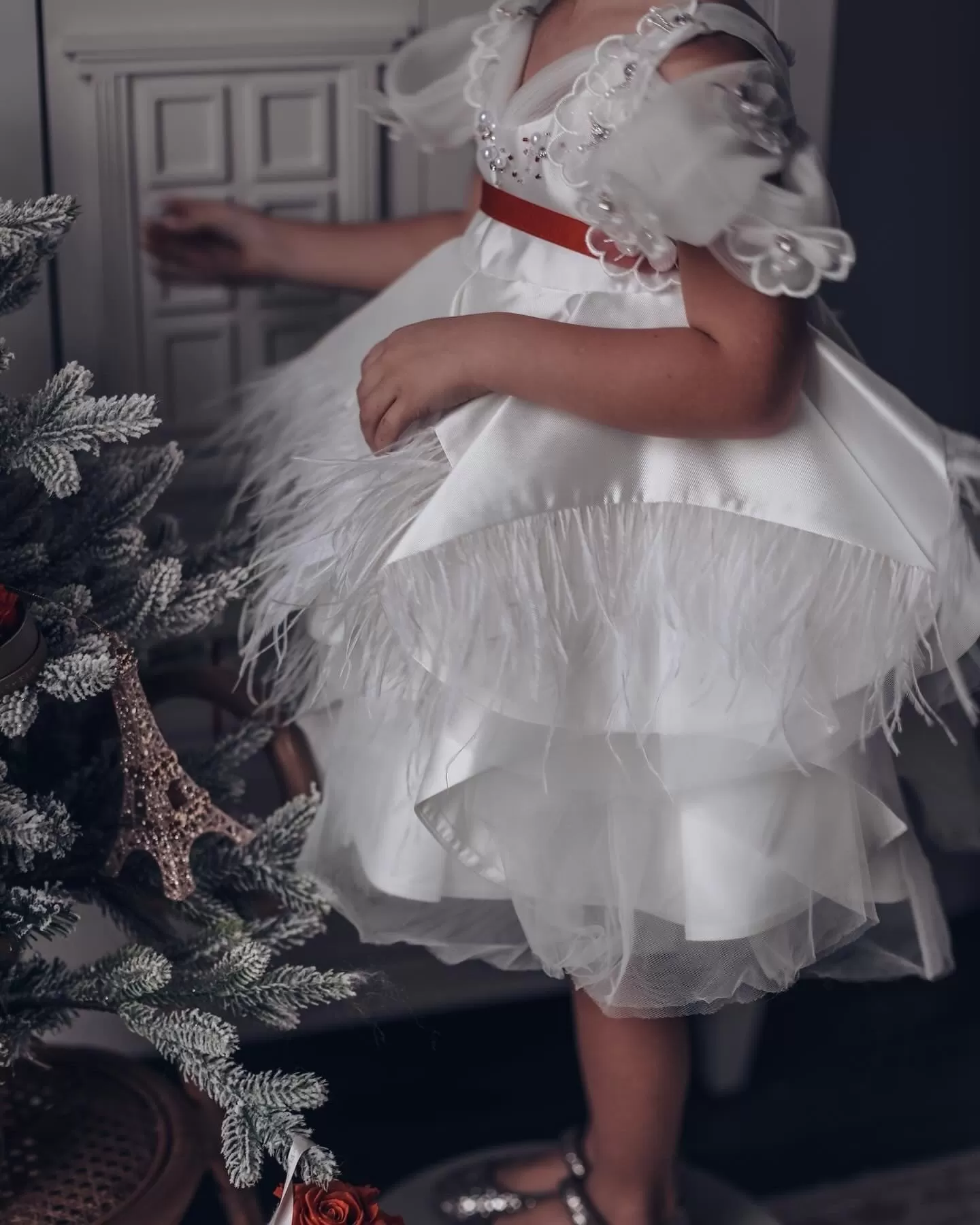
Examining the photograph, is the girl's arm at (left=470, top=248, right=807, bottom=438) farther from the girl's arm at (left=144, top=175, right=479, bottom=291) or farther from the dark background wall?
the dark background wall

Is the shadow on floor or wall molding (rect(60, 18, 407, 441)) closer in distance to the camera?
wall molding (rect(60, 18, 407, 441))

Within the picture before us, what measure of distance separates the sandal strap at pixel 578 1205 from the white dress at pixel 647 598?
0.23 meters

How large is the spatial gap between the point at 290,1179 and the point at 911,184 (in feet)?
4.01

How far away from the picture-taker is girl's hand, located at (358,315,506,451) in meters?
0.87

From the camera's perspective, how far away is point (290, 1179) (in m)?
0.81

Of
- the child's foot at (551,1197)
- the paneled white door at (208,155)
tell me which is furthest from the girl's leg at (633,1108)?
the paneled white door at (208,155)

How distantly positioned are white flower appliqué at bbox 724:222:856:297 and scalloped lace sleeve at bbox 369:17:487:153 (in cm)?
37

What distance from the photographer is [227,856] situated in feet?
3.21

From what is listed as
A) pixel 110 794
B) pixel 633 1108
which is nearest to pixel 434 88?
pixel 110 794

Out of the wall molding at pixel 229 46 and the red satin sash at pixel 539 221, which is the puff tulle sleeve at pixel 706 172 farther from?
the wall molding at pixel 229 46

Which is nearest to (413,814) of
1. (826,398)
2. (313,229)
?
(826,398)

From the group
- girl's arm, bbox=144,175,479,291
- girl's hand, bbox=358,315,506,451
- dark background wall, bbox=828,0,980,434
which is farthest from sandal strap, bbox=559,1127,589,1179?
dark background wall, bbox=828,0,980,434

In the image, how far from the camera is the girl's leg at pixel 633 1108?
3.29 feet

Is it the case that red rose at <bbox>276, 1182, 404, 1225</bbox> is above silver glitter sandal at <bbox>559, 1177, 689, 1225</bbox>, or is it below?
above
